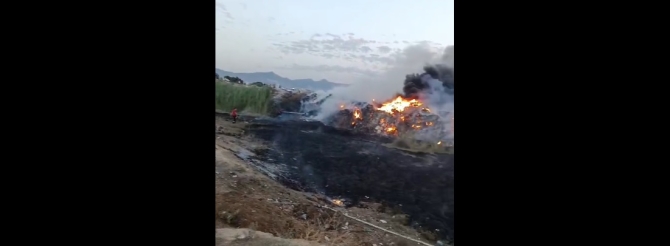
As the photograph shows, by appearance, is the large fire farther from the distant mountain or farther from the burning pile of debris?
the distant mountain

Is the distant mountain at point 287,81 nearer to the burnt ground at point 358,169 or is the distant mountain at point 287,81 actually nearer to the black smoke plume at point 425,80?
the burnt ground at point 358,169

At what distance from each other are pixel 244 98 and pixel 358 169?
73cm

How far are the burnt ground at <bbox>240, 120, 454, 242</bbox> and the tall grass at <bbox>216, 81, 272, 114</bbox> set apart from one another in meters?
0.08

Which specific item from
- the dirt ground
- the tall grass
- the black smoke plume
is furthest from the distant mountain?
the black smoke plume

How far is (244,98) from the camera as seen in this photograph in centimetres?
215

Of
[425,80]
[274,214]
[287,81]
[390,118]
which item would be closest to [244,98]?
[287,81]

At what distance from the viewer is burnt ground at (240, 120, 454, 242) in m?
1.93
